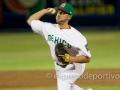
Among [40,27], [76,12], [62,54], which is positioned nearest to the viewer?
[62,54]

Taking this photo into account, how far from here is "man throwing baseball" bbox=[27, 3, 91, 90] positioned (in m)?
6.32

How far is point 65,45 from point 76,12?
→ 14899 mm

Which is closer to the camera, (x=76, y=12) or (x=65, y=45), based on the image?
(x=65, y=45)

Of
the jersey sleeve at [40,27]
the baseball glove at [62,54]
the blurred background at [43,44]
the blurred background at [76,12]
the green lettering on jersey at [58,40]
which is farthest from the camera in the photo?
the blurred background at [76,12]

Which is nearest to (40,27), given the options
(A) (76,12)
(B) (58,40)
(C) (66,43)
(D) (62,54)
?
(B) (58,40)

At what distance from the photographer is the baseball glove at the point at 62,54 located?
623 centimetres

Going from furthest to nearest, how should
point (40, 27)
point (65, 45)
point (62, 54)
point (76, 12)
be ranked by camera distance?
1. point (76, 12)
2. point (40, 27)
3. point (65, 45)
4. point (62, 54)

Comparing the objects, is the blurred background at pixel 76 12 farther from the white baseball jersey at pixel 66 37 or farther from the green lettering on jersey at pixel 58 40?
the green lettering on jersey at pixel 58 40

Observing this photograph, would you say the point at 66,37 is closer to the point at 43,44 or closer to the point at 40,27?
the point at 40,27

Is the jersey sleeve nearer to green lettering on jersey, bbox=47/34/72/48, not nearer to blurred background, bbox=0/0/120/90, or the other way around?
green lettering on jersey, bbox=47/34/72/48

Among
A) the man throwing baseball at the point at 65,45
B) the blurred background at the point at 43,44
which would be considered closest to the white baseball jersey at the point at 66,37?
the man throwing baseball at the point at 65,45

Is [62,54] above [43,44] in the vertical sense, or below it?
above

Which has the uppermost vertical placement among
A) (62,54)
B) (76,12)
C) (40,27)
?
(40,27)

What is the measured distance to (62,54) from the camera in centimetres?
636
